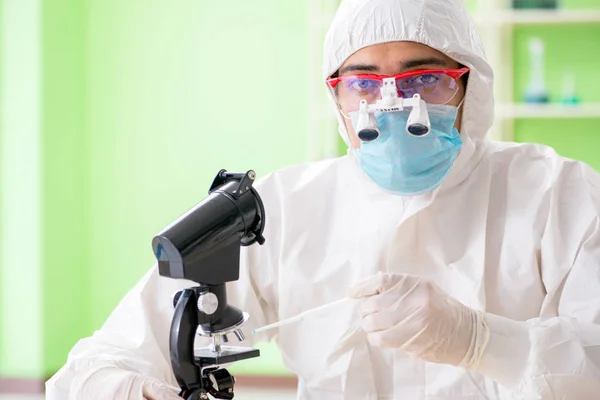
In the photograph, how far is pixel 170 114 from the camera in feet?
15.4

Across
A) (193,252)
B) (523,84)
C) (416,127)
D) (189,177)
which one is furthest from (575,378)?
(189,177)

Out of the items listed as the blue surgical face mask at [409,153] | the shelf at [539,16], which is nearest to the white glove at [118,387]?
the blue surgical face mask at [409,153]

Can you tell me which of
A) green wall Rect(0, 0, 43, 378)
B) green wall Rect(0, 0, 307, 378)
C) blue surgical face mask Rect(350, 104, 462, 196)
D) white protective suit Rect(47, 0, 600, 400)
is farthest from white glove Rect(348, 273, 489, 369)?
green wall Rect(0, 0, 43, 378)

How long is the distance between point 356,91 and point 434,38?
0.18 m

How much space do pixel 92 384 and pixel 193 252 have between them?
437mm

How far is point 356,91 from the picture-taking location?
1.64m

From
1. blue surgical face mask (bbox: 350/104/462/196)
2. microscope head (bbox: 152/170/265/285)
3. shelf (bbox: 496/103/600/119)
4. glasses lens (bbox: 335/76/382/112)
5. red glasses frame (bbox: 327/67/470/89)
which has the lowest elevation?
microscope head (bbox: 152/170/265/285)

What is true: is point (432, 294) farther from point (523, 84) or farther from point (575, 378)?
point (523, 84)

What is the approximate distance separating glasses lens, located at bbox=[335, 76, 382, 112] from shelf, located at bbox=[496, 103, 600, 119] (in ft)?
8.41

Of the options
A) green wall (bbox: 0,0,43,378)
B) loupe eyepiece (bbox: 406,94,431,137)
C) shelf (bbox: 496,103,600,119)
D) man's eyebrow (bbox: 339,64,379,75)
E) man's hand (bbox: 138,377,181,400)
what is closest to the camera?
man's hand (bbox: 138,377,181,400)

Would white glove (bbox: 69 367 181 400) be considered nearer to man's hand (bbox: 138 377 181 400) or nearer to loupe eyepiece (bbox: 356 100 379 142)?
man's hand (bbox: 138 377 181 400)

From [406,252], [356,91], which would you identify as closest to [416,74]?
[356,91]

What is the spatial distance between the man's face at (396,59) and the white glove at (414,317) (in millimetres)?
456

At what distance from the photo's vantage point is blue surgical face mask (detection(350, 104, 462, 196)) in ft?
5.13
